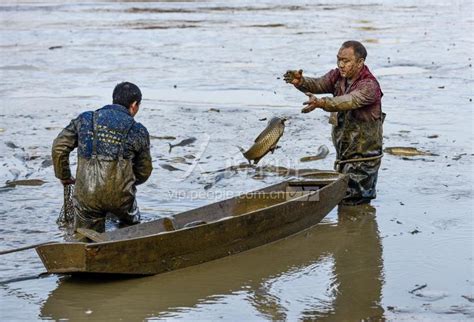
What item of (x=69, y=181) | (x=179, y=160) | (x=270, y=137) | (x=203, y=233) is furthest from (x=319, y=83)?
(x=179, y=160)

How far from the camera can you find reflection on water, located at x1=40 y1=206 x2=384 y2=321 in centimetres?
644

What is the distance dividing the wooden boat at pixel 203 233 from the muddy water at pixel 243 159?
0.46 feet

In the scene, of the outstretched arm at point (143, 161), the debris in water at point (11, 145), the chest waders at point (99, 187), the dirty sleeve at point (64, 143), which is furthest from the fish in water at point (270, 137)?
the debris in water at point (11, 145)

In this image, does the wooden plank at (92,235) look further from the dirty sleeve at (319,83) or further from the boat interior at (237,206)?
the dirty sleeve at (319,83)

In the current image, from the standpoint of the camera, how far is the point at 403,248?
784 centimetres

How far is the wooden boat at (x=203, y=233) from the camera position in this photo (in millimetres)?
6504

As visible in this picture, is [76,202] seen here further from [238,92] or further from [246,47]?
[246,47]

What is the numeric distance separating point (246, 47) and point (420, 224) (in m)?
12.9

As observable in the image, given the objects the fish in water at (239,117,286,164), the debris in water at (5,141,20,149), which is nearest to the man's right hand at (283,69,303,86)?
the fish in water at (239,117,286,164)

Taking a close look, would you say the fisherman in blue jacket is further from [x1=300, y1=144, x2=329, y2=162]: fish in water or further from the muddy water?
[x1=300, y1=144, x2=329, y2=162]: fish in water

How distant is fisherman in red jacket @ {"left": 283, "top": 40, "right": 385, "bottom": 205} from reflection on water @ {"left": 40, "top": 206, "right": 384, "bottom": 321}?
3.42 ft

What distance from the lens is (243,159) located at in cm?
1079

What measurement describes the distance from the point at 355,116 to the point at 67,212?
275 cm

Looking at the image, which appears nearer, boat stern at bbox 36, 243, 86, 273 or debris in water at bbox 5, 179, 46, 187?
boat stern at bbox 36, 243, 86, 273
